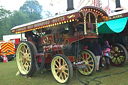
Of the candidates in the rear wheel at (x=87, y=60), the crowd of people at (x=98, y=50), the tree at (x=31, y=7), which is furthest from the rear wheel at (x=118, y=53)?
the tree at (x=31, y=7)

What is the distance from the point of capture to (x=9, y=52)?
10.3m

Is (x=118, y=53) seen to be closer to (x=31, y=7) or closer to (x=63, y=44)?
(x=63, y=44)

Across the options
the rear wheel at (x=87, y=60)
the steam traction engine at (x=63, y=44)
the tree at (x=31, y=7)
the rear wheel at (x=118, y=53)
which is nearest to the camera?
the steam traction engine at (x=63, y=44)

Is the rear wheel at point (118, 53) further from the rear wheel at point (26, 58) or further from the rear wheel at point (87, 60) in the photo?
the rear wheel at point (26, 58)

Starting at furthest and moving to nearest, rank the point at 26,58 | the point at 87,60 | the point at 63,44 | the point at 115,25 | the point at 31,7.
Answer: the point at 31,7 < the point at 115,25 < the point at 26,58 < the point at 87,60 < the point at 63,44

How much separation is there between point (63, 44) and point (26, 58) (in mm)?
1569

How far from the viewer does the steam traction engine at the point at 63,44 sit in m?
3.82

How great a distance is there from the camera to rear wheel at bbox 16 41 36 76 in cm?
448

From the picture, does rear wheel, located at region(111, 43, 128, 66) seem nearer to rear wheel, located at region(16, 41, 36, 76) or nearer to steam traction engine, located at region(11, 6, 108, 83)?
steam traction engine, located at region(11, 6, 108, 83)

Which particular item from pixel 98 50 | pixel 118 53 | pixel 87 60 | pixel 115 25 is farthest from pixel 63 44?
pixel 118 53

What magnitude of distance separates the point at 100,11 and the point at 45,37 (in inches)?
82.4

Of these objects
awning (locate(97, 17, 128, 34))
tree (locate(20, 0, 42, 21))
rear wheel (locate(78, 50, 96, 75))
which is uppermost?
tree (locate(20, 0, 42, 21))

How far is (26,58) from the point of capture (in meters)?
4.80

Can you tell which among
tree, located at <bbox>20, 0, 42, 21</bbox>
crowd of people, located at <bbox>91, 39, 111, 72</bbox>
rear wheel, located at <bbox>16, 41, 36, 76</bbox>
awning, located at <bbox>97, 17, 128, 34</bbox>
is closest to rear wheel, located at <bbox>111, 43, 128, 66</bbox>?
crowd of people, located at <bbox>91, 39, 111, 72</bbox>
